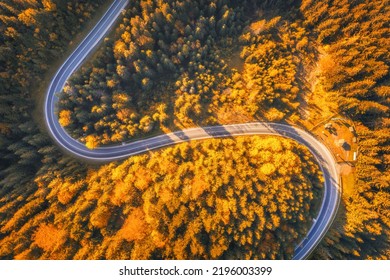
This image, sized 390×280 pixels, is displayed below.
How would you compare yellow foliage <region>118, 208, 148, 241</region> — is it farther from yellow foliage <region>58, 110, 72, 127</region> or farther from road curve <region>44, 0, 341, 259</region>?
yellow foliage <region>58, 110, 72, 127</region>

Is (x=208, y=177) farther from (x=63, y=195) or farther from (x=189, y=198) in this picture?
(x=63, y=195)

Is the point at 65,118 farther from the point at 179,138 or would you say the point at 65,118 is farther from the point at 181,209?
the point at 181,209

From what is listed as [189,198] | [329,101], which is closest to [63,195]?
[189,198]

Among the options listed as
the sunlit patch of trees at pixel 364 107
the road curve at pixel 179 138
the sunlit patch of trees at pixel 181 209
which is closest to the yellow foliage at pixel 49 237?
the sunlit patch of trees at pixel 181 209

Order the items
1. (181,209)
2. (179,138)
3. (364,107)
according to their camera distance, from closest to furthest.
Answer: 1. (181,209)
2. (364,107)
3. (179,138)

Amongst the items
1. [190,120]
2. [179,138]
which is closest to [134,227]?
[179,138]

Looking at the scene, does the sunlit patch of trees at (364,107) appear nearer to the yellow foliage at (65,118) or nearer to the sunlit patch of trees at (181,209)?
the sunlit patch of trees at (181,209)
